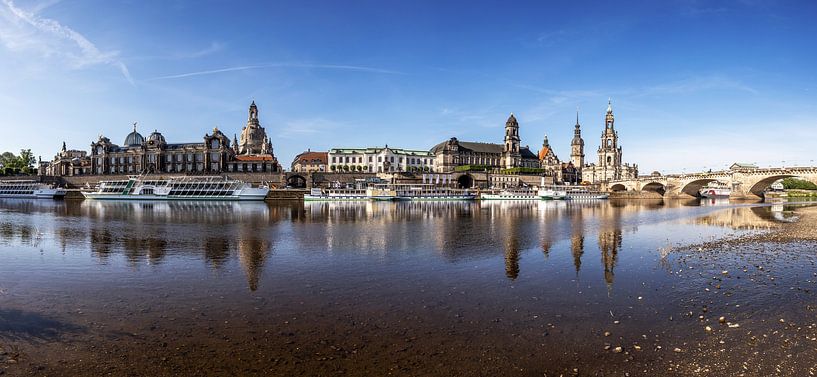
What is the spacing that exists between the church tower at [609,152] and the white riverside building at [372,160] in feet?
200

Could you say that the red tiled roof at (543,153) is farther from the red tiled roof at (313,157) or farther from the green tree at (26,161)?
the green tree at (26,161)

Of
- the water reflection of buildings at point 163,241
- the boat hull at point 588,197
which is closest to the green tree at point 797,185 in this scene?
the boat hull at point 588,197

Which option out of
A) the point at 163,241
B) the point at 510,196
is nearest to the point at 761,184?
the point at 510,196

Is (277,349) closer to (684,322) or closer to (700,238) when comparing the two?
(684,322)

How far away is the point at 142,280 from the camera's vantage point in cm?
1403

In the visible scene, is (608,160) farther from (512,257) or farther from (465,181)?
(512,257)

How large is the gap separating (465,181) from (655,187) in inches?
1768

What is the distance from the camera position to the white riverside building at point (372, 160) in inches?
4491

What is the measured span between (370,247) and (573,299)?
1118 cm

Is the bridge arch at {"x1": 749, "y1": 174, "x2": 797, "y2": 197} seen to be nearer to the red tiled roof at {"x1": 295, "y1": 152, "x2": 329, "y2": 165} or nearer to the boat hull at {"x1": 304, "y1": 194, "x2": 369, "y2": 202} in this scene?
the boat hull at {"x1": 304, "y1": 194, "x2": 369, "y2": 202}

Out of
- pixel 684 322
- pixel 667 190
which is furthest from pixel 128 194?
pixel 667 190

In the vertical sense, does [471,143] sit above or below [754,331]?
above

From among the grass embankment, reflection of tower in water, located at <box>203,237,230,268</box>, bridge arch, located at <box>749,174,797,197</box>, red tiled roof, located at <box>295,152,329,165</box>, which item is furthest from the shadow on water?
the grass embankment

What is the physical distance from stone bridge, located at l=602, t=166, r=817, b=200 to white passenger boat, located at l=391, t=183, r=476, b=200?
1759 inches
